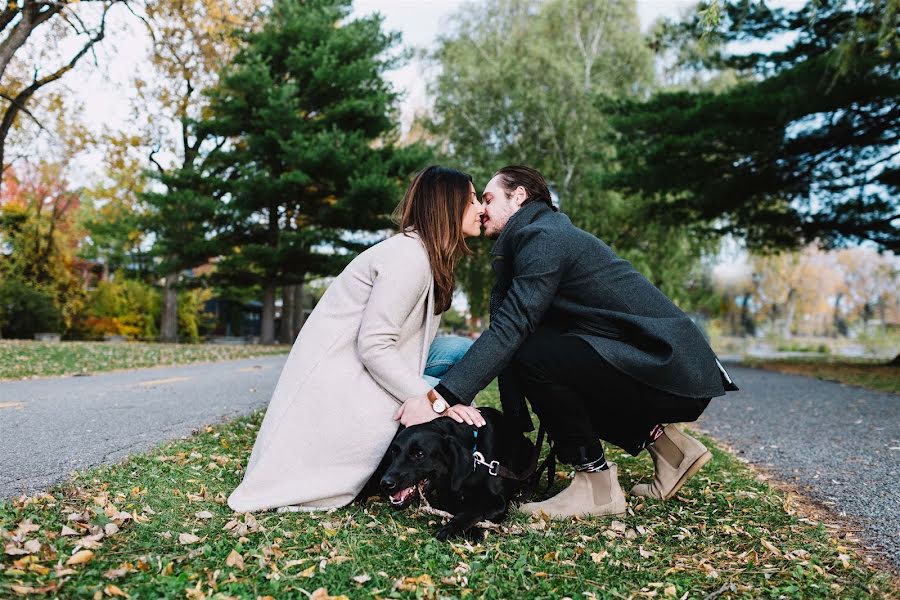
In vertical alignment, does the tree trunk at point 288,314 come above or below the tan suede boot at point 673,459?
above

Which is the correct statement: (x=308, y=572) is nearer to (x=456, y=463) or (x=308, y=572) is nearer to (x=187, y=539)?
(x=187, y=539)

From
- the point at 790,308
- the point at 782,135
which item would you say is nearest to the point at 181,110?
the point at 782,135

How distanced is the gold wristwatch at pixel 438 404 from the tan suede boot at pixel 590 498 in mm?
631

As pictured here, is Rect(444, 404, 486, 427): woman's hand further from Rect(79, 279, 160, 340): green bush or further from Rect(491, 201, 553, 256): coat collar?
Rect(79, 279, 160, 340): green bush

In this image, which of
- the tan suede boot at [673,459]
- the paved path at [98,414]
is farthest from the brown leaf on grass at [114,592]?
the tan suede boot at [673,459]

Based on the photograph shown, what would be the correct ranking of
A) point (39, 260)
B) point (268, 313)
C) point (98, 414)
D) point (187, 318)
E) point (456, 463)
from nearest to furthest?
point (456, 463) < point (98, 414) < point (268, 313) < point (39, 260) < point (187, 318)

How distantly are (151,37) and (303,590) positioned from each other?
18467 millimetres

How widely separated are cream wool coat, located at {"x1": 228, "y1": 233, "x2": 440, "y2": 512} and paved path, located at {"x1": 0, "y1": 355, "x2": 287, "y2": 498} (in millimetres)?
Answer: 1185

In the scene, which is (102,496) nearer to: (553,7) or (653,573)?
(653,573)

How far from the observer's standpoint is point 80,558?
218cm

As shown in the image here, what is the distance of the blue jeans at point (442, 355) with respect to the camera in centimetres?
354

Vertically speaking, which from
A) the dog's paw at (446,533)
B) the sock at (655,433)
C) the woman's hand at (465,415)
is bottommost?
the dog's paw at (446,533)

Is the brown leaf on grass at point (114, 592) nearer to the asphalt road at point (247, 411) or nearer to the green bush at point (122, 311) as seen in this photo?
the asphalt road at point (247, 411)

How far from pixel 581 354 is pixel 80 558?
2.00 meters
